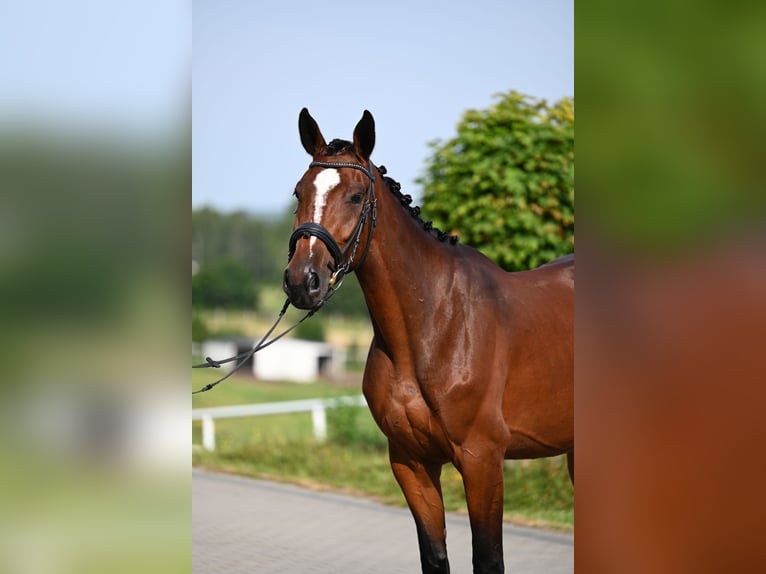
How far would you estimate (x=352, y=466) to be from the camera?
7945 millimetres

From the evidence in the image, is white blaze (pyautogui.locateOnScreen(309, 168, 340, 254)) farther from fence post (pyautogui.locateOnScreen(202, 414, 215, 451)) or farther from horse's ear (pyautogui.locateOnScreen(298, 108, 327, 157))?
fence post (pyautogui.locateOnScreen(202, 414, 215, 451))

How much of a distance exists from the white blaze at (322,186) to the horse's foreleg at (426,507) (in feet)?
3.59

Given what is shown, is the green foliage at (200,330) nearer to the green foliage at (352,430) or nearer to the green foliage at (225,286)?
the green foliage at (225,286)

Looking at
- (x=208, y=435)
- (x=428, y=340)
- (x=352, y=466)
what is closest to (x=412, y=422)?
(x=428, y=340)

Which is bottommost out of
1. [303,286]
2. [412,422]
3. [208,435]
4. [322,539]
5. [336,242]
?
[322,539]

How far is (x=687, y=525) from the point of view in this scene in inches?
40.3

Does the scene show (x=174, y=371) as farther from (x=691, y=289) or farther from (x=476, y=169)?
(x=476, y=169)

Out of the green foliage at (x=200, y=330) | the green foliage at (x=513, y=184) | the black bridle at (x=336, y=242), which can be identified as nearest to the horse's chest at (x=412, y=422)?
the black bridle at (x=336, y=242)

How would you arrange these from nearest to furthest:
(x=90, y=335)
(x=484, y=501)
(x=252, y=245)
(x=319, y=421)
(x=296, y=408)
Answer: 1. (x=90, y=335)
2. (x=484, y=501)
3. (x=319, y=421)
4. (x=296, y=408)
5. (x=252, y=245)

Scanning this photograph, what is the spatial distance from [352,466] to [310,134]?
5.30 m

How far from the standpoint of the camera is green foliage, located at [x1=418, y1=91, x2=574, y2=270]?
21.6 feet

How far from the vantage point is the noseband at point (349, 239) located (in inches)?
112

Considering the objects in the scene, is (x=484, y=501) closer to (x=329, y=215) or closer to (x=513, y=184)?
(x=329, y=215)

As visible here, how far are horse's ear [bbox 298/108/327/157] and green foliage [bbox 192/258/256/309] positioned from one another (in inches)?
602
